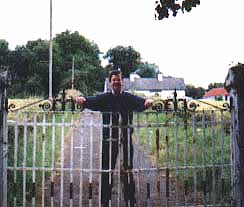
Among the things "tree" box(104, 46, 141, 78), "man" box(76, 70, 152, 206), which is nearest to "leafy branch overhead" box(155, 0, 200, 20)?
"man" box(76, 70, 152, 206)

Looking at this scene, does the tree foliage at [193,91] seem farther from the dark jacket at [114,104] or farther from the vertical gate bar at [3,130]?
the vertical gate bar at [3,130]

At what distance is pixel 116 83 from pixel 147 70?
10831 centimetres

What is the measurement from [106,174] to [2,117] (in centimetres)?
181

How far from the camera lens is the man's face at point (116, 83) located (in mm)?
7652

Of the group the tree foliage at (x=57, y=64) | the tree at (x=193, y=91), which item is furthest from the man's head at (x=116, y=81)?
the tree at (x=193, y=91)

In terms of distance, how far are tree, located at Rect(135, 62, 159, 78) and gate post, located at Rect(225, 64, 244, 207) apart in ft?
334

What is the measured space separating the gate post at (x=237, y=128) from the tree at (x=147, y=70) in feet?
334

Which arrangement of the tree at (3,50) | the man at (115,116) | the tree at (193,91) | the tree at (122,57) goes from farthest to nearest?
1. the tree at (122,57)
2. the tree at (193,91)
3. the tree at (3,50)
4. the man at (115,116)

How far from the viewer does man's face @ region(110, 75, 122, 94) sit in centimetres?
765

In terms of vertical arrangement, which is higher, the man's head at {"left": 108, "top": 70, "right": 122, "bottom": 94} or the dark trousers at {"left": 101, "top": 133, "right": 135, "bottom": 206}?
the man's head at {"left": 108, "top": 70, "right": 122, "bottom": 94}

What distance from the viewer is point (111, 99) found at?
7.75m

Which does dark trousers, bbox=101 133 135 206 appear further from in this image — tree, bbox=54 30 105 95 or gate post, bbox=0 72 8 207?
tree, bbox=54 30 105 95

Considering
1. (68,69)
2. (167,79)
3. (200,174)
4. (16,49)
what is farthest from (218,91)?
(200,174)

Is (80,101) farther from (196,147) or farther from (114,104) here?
(196,147)
